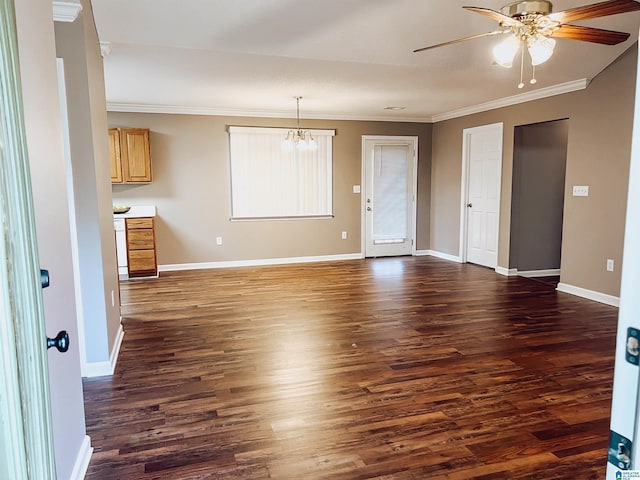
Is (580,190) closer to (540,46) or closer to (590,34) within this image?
(590,34)

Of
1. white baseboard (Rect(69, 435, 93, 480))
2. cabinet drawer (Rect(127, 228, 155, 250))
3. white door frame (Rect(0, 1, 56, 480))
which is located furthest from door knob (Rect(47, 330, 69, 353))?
cabinet drawer (Rect(127, 228, 155, 250))

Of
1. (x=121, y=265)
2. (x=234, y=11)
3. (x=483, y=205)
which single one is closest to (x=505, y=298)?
(x=483, y=205)

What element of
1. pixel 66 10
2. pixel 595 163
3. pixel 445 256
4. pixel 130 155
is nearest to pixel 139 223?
pixel 130 155

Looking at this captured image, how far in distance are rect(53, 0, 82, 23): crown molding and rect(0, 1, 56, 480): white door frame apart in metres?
2.07

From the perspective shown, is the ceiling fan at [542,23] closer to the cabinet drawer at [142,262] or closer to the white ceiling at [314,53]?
the white ceiling at [314,53]

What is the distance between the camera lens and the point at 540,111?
558 centimetres

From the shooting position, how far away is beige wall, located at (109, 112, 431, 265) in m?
6.52

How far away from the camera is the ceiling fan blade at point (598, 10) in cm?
230

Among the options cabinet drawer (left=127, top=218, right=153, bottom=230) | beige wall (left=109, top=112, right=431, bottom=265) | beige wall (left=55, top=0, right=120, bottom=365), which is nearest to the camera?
beige wall (left=55, top=0, right=120, bottom=365)

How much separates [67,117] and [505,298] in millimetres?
4613

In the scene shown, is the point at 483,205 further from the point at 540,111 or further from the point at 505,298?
Answer: the point at 505,298

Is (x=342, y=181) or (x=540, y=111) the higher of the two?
(x=540, y=111)

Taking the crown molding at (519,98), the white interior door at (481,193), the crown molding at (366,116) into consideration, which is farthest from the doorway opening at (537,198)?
the crown molding at (366,116)

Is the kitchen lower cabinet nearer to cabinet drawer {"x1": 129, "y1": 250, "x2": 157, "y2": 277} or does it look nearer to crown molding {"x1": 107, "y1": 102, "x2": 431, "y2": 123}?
cabinet drawer {"x1": 129, "y1": 250, "x2": 157, "y2": 277}
